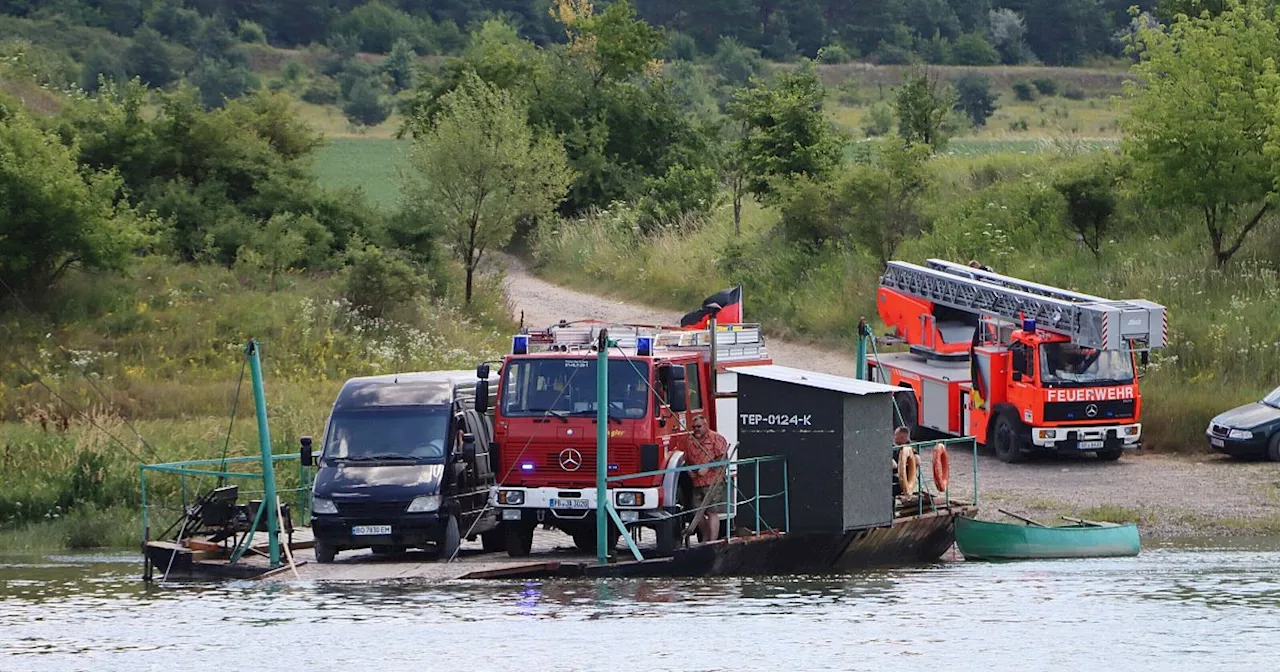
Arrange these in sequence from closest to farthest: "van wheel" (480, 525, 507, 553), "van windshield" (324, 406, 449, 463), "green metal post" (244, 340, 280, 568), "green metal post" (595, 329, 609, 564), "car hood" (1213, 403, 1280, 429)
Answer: "green metal post" (595, 329, 609, 564), "green metal post" (244, 340, 280, 568), "van windshield" (324, 406, 449, 463), "van wheel" (480, 525, 507, 553), "car hood" (1213, 403, 1280, 429)

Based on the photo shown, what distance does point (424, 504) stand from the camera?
75.5 feet

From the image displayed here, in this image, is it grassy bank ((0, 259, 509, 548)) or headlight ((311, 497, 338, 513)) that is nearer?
headlight ((311, 497, 338, 513))

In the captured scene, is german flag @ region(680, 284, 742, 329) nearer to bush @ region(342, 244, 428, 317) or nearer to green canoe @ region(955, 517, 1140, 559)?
green canoe @ region(955, 517, 1140, 559)

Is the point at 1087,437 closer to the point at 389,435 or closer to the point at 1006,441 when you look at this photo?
the point at 1006,441

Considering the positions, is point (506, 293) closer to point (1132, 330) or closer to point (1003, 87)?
point (1132, 330)

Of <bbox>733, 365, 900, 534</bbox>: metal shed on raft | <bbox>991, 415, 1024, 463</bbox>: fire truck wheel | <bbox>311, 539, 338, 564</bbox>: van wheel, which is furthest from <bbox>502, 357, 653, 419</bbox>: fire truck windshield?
<bbox>991, 415, 1024, 463</bbox>: fire truck wheel

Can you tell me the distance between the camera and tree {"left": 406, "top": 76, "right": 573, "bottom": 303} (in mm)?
46375

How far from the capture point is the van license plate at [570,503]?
22.9 meters

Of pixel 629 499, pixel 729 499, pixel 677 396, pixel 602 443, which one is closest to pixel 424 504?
pixel 629 499

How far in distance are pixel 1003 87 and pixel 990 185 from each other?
60.7 metres

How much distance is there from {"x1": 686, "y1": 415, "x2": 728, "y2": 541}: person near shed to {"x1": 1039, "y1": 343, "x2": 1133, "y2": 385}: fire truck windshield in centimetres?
958

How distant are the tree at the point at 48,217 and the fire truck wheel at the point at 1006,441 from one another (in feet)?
59.3

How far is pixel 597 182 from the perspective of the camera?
62.1 meters

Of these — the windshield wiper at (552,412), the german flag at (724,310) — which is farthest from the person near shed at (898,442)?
the german flag at (724,310)
